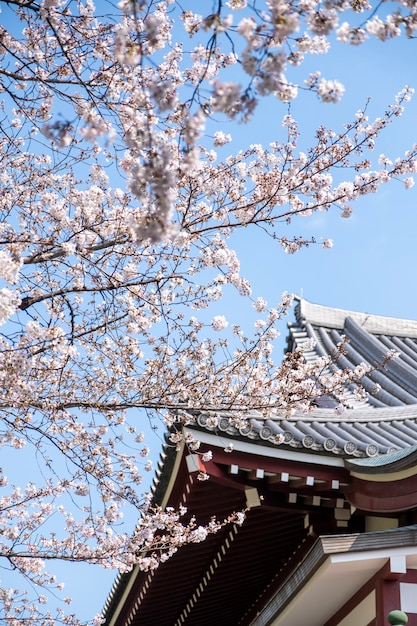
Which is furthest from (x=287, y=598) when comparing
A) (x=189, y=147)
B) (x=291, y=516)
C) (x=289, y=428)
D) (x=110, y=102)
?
(x=189, y=147)

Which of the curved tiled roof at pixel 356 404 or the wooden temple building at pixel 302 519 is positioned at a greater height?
the curved tiled roof at pixel 356 404

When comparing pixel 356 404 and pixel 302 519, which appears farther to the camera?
pixel 356 404

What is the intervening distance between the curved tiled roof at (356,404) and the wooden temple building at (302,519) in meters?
0.02

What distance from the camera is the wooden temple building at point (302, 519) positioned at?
19.7ft

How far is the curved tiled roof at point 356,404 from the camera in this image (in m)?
6.62

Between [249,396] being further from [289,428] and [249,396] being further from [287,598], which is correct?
[287,598]

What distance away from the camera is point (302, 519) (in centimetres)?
739

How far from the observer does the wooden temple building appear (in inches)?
236

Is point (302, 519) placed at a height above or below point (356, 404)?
below

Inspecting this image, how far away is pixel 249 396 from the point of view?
19.0ft

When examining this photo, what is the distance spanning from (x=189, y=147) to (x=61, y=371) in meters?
2.64

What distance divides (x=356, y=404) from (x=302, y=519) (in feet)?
7.65

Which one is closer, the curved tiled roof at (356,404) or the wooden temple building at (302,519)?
the wooden temple building at (302,519)

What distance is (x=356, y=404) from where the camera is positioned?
371 inches
